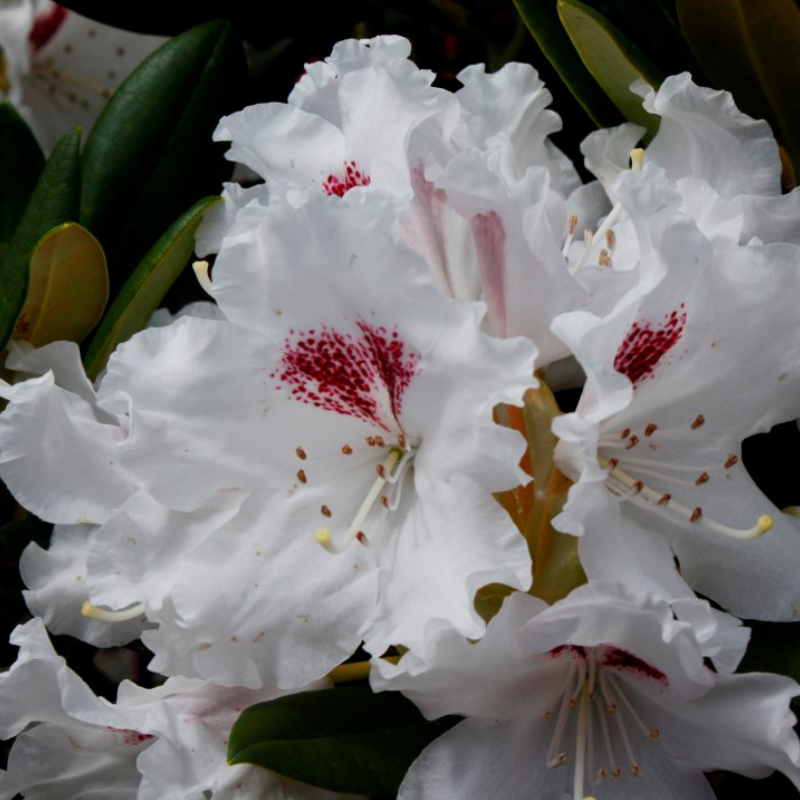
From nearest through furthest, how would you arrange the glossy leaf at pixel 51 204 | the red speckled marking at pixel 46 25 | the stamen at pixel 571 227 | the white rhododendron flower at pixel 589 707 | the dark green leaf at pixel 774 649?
the white rhododendron flower at pixel 589 707 → the dark green leaf at pixel 774 649 → the stamen at pixel 571 227 → the glossy leaf at pixel 51 204 → the red speckled marking at pixel 46 25

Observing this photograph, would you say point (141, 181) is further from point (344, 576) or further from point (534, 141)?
point (344, 576)

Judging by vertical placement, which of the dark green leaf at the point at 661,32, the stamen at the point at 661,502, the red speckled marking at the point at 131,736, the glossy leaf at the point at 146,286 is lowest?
the red speckled marking at the point at 131,736

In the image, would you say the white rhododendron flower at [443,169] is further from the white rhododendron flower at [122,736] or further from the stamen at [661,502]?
the white rhododendron flower at [122,736]

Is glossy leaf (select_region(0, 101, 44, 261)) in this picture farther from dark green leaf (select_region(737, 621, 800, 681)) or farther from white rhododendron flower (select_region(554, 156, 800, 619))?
dark green leaf (select_region(737, 621, 800, 681))

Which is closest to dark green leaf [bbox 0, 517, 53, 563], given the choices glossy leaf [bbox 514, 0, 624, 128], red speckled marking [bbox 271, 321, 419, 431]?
red speckled marking [bbox 271, 321, 419, 431]

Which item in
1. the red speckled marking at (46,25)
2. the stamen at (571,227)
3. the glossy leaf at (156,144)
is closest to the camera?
the stamen at (571,227)

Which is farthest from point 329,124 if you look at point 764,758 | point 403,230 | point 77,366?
point 764,758

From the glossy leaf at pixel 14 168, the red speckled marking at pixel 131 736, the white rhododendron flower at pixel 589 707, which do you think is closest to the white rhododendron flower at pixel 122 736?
the red speckled marking at pixel 131 736
